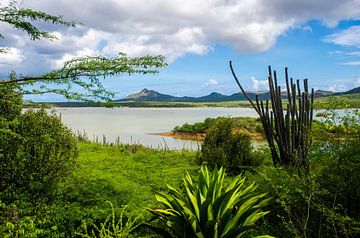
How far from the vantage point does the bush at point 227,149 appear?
12.5 meters

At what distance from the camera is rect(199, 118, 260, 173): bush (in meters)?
12.5

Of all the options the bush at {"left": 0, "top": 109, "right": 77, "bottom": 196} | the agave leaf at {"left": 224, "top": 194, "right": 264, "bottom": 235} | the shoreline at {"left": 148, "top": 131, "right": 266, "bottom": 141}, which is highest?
the bush at {"left": 0, "top": 109, "right": 77, "bottom": 196}

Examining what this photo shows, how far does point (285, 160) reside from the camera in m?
10.0

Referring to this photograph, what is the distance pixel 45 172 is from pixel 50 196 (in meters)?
0.54

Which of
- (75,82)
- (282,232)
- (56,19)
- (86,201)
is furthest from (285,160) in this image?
(56,19)

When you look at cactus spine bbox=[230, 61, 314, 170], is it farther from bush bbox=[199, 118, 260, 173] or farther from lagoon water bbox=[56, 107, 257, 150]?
lagoon water bbox=[56, 107, 257, 150]

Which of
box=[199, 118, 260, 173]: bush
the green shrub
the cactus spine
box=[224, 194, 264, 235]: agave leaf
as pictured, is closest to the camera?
the green shrub

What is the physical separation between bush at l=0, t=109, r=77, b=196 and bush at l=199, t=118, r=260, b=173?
16.4 ft

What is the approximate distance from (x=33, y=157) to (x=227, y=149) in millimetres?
6245

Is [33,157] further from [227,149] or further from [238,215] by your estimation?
[227,149]

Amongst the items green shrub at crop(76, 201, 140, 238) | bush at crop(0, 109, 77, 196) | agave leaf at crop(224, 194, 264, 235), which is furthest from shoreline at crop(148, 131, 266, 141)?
agave leaf at crop(224, 194, 264, 235)

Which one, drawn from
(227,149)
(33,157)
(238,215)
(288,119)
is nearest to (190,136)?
(227,149)

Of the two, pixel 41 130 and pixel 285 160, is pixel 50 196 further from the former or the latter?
pixel 285 160

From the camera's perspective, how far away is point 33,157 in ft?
28.3
